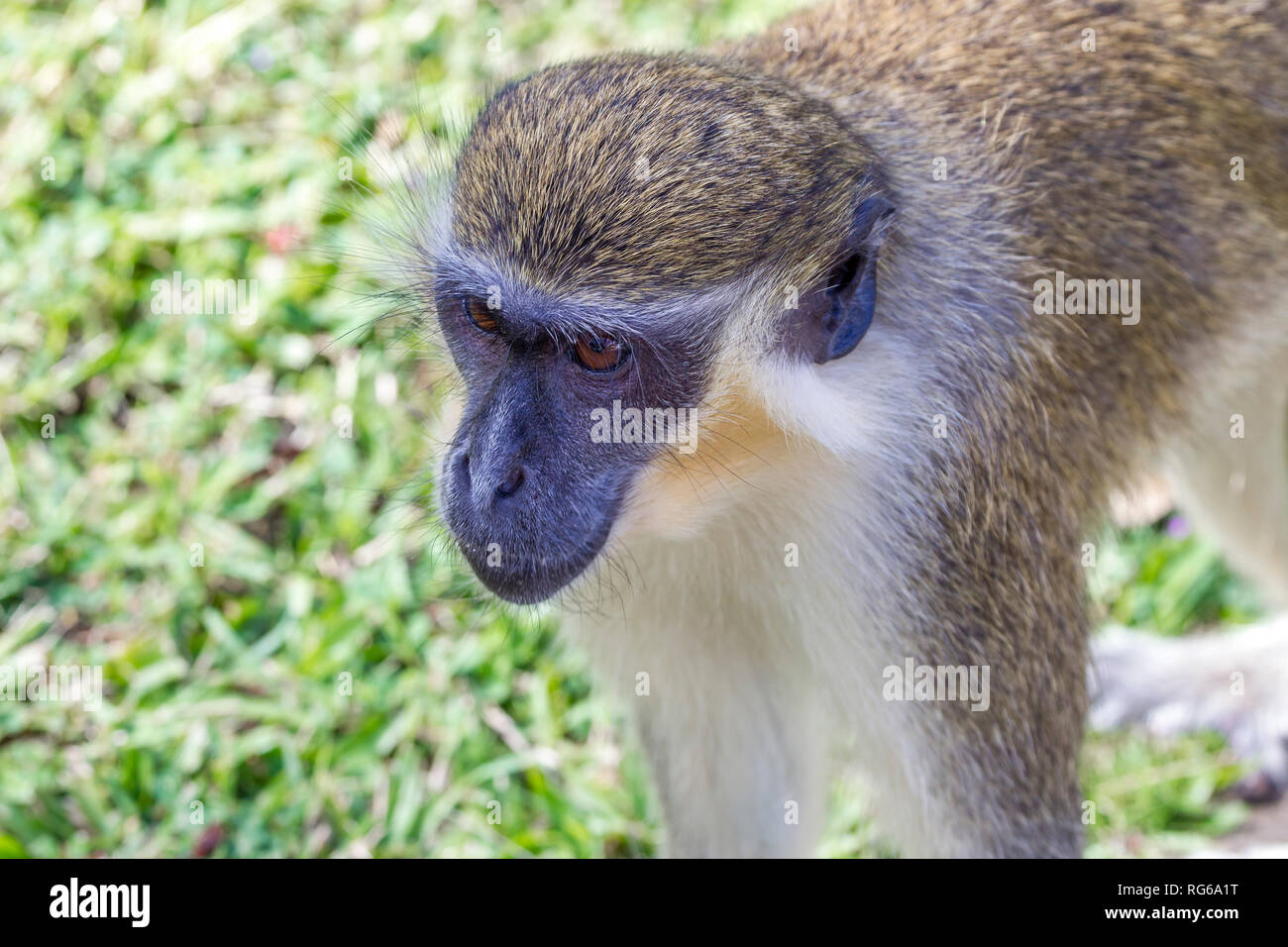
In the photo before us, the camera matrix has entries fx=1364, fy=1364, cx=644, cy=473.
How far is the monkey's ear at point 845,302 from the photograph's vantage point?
2455mm

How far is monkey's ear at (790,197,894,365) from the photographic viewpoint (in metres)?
2.46

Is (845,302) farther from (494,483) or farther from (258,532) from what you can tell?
(258,532)

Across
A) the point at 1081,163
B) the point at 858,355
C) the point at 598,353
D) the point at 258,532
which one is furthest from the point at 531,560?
the point at 258,532

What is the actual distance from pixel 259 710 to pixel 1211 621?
10.2 feet

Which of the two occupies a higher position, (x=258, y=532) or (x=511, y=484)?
(x=258, y=532)

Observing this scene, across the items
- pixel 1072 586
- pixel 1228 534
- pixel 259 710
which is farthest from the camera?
pixel 1228 534

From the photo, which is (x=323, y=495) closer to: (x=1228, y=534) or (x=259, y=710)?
(x=259, y=710)

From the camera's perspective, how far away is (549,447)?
7.90ft

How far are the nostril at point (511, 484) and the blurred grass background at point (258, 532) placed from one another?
61 cm

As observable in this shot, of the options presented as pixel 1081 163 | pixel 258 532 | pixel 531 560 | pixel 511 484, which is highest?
pixel 1081 163

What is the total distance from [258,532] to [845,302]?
2.36 metres

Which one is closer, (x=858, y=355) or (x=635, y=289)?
(x=635, y=289)

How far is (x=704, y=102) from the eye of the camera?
2.44 metres
